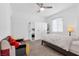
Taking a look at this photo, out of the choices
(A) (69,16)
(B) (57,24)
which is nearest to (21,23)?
(B) (57,24)

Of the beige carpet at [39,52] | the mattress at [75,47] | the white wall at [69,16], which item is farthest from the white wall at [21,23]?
the mattress at [75,47]

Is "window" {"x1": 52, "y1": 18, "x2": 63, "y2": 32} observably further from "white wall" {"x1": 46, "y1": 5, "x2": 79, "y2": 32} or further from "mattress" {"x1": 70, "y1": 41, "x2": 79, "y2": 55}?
"mattress" {"x1": 70, "y1": 41, "x2": 79, "y2": 55}

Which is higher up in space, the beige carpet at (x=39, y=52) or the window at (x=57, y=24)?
the window at (x=57, y=24)

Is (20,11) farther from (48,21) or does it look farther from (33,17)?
(48,21)

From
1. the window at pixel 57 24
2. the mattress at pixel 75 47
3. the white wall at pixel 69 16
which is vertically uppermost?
the white wall at pixel 69 16

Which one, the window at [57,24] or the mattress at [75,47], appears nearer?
the window at [57,24]

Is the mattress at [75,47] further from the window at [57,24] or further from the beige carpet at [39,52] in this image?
the window at [57,24]

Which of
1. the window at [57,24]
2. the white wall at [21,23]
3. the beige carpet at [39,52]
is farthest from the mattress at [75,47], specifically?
the white wall at [21,23]

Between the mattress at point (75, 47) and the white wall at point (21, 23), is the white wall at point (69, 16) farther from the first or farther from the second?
the white wall at point (21, 23)

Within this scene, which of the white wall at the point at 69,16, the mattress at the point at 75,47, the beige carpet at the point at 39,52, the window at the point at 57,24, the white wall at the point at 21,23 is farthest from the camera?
the beige carpet at the point at 39,52

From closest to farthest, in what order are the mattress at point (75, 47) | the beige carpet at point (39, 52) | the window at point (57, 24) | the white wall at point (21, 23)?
the white wall at point (21, 23), the window at point (57, 24), the mattress at point (75, 47), the beige carpet at point (39, 52)

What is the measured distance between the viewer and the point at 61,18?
2.38 metres

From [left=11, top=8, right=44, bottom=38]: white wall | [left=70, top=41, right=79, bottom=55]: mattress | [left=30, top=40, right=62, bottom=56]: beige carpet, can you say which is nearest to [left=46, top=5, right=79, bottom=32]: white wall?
[left=70, top=41, right=79, bottom=55]: mattress

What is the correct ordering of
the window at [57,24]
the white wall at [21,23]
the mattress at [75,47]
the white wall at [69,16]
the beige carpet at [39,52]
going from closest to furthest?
1. the white wall at [21,23]
2. the window at [57,24]
3. the white wall at [69,16]
4. the mattress at [75,47]
5. the beige carpet at [39,52]
